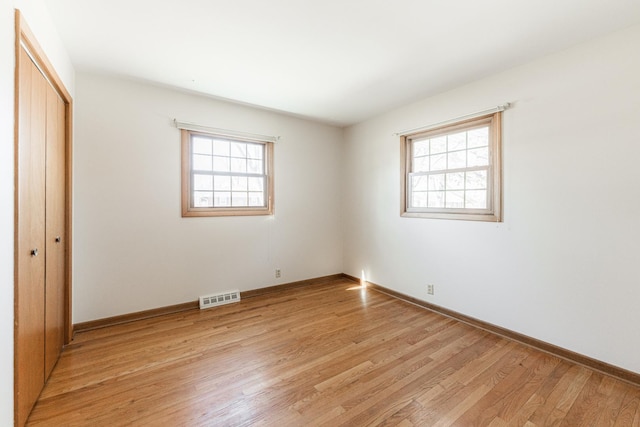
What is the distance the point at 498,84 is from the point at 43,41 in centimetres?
362

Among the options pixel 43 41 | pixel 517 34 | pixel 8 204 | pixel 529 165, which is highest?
pixel 517 34

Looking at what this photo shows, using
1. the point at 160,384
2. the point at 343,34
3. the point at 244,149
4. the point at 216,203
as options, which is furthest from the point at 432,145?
the point at 160,384

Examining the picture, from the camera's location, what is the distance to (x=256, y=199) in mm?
3811

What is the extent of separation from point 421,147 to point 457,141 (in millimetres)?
468

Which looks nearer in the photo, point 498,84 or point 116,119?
point 498,84

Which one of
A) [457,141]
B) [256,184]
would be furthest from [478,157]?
[256,184]

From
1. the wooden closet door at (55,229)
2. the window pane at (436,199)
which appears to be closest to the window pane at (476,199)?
the window pane at (436,199)

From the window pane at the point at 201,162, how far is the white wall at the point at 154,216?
21 cm

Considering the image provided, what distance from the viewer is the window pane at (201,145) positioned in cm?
332

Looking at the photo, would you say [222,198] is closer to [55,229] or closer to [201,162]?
[201,162]

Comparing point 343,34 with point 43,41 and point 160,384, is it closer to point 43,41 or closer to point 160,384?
point 43,41

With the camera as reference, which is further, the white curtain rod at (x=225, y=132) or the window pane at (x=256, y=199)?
the window pane at (x=256, y=199)

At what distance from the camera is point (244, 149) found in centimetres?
370

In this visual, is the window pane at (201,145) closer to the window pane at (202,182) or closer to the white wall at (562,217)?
the window pane at (202,182)
